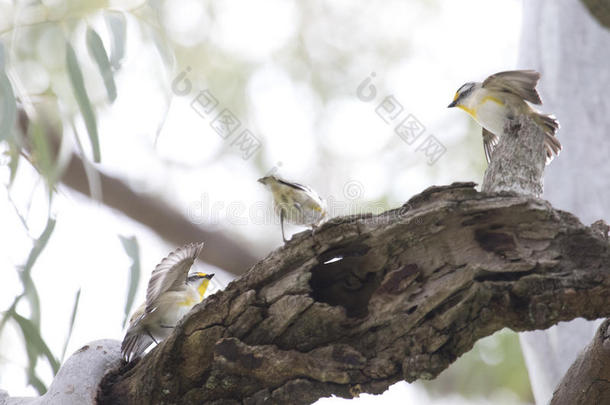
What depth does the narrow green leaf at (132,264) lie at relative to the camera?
3004 mm

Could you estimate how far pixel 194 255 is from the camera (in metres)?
2.39

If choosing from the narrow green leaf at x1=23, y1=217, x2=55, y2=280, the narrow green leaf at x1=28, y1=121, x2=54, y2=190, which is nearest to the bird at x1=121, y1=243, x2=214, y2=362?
the narrow green leaf at x1=23, y1=217, x2=55, y2=280

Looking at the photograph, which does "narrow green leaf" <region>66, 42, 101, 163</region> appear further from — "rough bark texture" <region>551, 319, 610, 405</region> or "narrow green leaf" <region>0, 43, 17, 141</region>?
"rough bark texture" <region>551, 319, 610, 405</region>

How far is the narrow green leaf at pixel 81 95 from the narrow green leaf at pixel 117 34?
19 cm

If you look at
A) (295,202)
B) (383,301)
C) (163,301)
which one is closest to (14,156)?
(163,301)

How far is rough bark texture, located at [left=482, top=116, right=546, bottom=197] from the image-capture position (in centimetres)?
235

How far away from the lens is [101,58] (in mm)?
3184

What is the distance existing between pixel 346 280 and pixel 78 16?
2.59 m

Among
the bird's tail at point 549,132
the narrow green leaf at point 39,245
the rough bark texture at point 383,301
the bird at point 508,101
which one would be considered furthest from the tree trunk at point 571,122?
the narrow green leaf at point 39,245

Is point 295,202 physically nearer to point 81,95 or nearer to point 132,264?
point 132,264

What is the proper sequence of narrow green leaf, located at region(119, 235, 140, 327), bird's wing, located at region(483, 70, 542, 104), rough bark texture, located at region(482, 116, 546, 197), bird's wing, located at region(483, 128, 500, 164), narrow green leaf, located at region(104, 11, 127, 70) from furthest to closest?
bird's wing, located at region(483, 128, 500, 164), narrow green leaf, located at region(104, 11, 127, 70), narrow green leaf, located at region(119, 235, 140, 327), bird's wing, located at region(483, 70, 542, 104), rough bark texture, located at region(482, 116, 546, 197)

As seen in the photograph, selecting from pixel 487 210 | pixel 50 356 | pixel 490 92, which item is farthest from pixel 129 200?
pixel 487 210

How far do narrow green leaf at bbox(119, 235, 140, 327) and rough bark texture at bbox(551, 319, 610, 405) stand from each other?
1685 millimetres

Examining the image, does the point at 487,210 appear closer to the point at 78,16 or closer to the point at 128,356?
the point at 128,356
